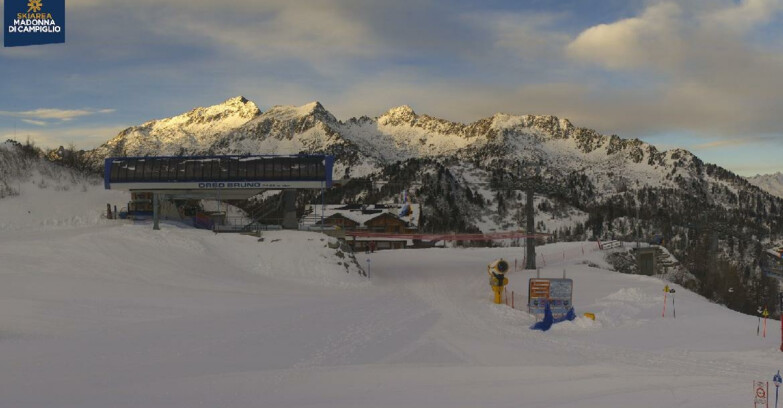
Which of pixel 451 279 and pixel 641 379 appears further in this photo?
pixel 451 279

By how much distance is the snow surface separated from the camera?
47.2ft

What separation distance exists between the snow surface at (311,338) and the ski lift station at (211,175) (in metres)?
9.30

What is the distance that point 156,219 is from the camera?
149 feet

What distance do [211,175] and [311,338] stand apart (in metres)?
33.6

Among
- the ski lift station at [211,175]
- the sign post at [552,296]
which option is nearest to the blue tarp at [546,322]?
the sign post at [552,296]

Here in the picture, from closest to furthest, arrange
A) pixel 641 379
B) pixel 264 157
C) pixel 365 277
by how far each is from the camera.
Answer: pixel 641 379 < pixel 365 277 < pixel 264 157

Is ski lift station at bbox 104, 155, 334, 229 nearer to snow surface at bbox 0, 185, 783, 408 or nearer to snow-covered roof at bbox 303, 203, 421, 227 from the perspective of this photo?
snow surface at bbox 0, 185, 783, 408

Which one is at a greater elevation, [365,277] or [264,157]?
[264,157]

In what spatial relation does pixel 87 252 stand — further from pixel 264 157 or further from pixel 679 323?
pixel 679 323

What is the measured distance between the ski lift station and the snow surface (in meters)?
9.30

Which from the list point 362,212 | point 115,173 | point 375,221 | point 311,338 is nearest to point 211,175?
point 115,173

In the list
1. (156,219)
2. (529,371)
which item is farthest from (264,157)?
(529,371)

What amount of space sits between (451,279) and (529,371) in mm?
27412

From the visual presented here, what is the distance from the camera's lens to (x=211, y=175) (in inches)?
2013
